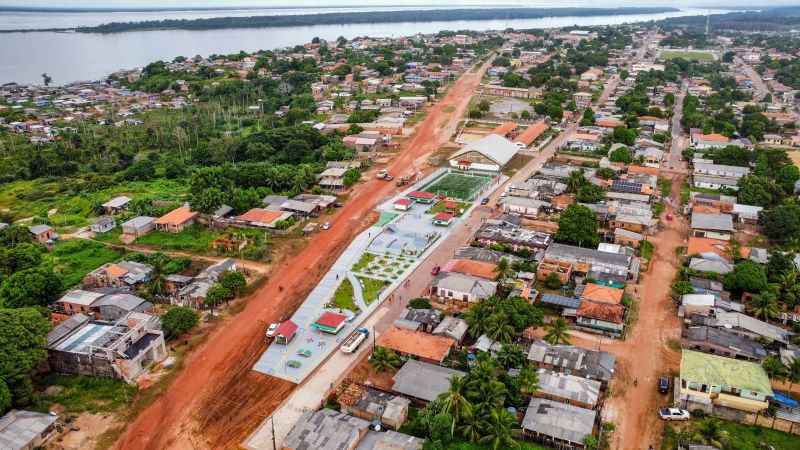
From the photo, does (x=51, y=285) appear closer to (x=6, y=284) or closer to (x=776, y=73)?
(x=6, y=284)

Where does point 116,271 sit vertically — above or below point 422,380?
above

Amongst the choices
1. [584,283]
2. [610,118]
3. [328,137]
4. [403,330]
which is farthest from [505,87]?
[403,330]

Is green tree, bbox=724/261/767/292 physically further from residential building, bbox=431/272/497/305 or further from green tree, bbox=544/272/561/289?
residential building, bbox=431/272/497/305

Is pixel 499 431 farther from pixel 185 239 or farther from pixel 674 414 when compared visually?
pixel 185 239

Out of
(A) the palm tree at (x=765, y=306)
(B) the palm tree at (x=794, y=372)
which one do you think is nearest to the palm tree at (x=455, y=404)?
(B) the palm tree at (x=794, y=372)

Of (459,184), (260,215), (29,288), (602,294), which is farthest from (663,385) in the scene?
(29,288)

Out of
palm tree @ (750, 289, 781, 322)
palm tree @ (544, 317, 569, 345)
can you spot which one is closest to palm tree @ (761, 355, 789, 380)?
palm tree @ (750, 289, 781, 322)

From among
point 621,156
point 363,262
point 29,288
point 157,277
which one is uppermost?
point 621,156
